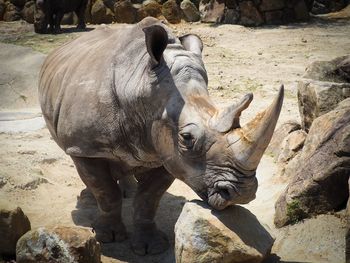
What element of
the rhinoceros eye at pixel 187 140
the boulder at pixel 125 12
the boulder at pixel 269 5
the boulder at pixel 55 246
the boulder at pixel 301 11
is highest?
the rhinoceros eye at pixel 187 140

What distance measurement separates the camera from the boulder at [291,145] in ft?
18.9

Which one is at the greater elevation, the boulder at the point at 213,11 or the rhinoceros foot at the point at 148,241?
the rhinoceros foot at the point at 148,241

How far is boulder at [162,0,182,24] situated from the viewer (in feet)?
55.4

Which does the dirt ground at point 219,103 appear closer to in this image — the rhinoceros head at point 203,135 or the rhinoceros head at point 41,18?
the rhinoceros head at point 41,18

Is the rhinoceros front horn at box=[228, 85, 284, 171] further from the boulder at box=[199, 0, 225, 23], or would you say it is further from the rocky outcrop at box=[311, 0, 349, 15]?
the rocky outcrop at box=[311, 0, 349, 15]

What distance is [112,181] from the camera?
15.5 feet

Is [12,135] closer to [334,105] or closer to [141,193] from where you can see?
[141,193]

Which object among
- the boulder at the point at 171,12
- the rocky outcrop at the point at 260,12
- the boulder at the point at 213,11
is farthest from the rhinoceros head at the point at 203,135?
the boulder at the point at 171,12

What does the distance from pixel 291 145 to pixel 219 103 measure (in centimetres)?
266

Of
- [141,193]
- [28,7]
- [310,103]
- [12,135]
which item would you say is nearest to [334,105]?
[310,103]

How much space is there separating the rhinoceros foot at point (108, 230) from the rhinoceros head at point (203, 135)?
1.13 m

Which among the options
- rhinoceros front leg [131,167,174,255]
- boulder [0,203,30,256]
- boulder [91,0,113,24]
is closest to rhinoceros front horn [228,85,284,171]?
rhinoceros front leg [131,167,174,255]

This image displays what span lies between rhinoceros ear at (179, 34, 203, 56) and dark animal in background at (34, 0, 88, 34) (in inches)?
456

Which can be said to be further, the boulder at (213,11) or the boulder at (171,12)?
the boulder at (171,12)
